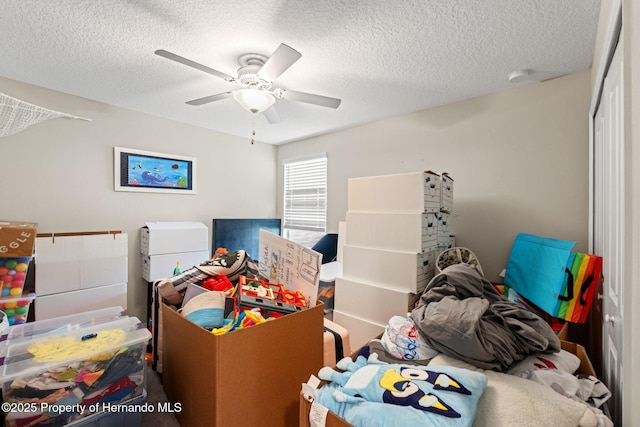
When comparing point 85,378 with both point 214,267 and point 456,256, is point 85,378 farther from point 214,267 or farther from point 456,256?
point 456,256

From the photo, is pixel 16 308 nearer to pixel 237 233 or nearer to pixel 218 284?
pixel 218 284

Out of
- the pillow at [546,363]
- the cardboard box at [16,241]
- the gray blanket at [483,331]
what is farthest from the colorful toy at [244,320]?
the cardboard box at [16,241]

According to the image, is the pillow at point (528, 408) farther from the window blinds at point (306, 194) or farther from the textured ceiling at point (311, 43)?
the window blinds at point (306, 194)

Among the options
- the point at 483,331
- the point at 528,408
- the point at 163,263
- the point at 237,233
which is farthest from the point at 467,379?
the point at 237,233

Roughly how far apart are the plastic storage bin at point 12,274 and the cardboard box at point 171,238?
89 centimetres

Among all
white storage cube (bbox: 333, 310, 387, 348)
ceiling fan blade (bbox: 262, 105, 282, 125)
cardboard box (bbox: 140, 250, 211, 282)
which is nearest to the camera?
white storage cube (bbox: 333, 310, 387, 348)

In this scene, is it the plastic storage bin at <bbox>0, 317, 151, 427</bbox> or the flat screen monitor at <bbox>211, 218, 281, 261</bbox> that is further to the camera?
the flat screen monitor at <bbox>211, 218, 281, 261</bbox>

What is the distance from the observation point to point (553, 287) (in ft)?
5.19

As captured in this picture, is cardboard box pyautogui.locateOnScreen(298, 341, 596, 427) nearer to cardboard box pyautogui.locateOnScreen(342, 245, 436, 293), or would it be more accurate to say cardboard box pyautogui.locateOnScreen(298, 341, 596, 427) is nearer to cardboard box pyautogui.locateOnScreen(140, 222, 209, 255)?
cardboard box pyautogui.locateOnScreen(342, 245, 436, 293)

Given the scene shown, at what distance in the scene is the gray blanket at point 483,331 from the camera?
98cm

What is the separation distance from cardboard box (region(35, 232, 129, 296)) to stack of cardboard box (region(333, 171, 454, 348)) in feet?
6.39

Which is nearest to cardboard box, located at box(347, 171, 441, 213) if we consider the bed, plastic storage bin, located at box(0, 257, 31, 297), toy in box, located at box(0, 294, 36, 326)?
the bed

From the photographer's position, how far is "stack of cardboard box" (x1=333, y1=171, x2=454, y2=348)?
6.24 ft

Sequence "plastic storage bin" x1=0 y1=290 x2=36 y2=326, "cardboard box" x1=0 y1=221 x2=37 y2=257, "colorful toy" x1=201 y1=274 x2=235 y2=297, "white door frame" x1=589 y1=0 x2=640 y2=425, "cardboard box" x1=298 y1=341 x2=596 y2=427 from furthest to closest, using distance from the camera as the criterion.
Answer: "plastic storage bin" x1=0 y1=290 x2=36 y2=326
"cardboard box" x1=0 y1=221 x2=37 y2=257
"colorful toy" x1=201 y1=274 x2=235 y2=297
"cardboard box" x1=298 y1=341 x2=596 y2=427
"white door frame" x1=589 y1=0 x2=640 y2=425
